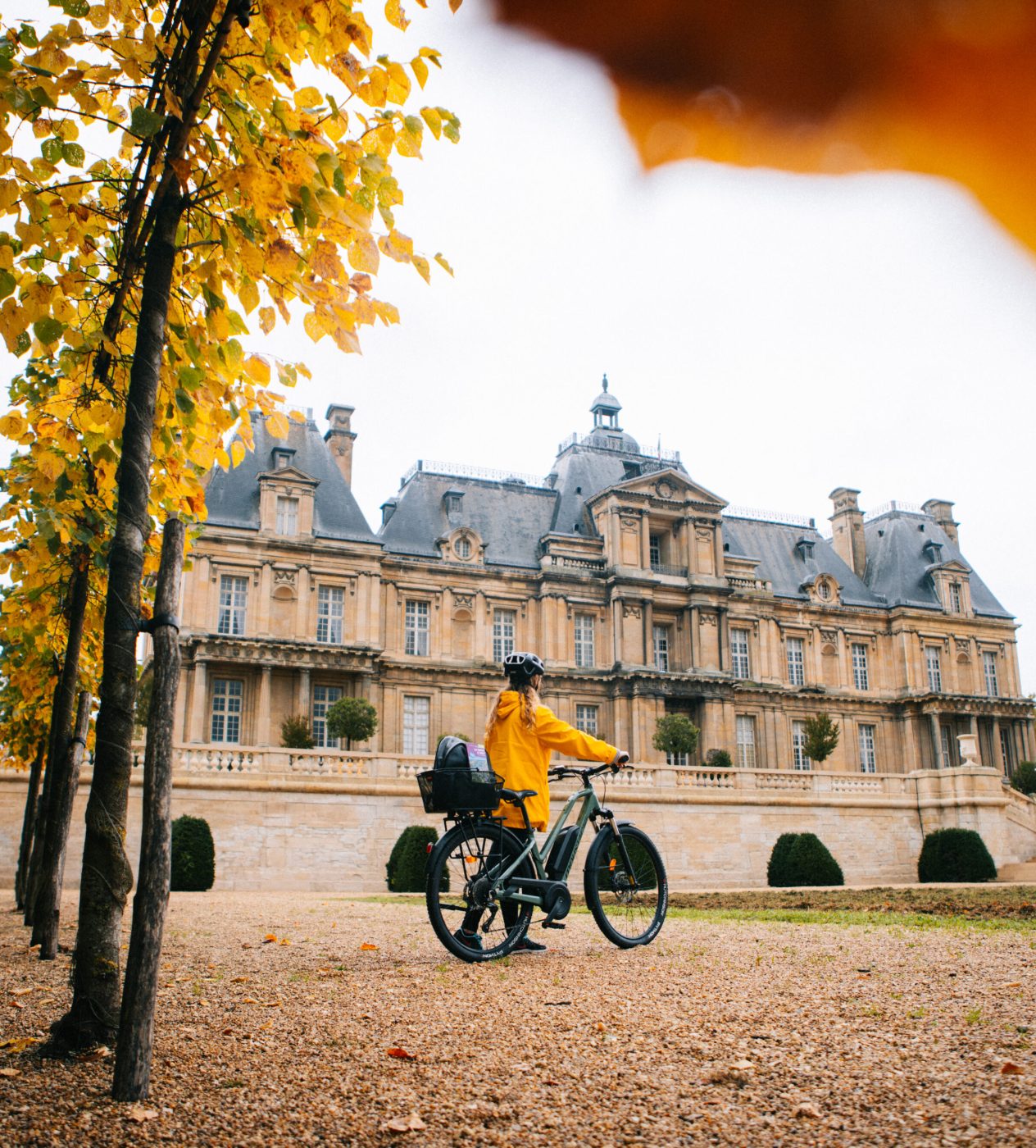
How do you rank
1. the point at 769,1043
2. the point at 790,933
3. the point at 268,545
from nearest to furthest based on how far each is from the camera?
the point at 769,1043 < the point at 790,933 < the point at 268,545

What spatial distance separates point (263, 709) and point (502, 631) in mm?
9873

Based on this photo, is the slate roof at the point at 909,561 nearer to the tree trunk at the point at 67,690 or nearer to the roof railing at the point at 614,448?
the roof railing at the point at 614,448

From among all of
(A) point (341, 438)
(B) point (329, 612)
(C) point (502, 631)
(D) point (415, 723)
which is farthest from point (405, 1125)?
(A) point (341, 438)

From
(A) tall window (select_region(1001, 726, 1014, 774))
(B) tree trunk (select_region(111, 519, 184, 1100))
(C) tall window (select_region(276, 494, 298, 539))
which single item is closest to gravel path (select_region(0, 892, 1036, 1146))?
(B) tree trunk (select_region(111, 519, 184, 1100))

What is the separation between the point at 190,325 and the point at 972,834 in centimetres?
2368

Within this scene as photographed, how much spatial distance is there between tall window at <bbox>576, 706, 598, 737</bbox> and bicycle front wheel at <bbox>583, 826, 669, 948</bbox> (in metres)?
31.2

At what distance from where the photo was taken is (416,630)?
36562mm

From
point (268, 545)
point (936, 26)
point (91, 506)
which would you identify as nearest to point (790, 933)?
point (91, 506)

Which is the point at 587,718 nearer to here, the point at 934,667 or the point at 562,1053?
the point at 934,667

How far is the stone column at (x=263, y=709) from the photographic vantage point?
3189 cm

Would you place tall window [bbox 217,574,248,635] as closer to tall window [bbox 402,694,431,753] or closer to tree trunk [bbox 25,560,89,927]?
tall window [bbox 402,694,431,753]

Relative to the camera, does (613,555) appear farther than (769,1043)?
Yes

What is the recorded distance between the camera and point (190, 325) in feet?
16.4

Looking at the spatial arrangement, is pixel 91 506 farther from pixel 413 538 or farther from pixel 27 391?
pixel 413 538
